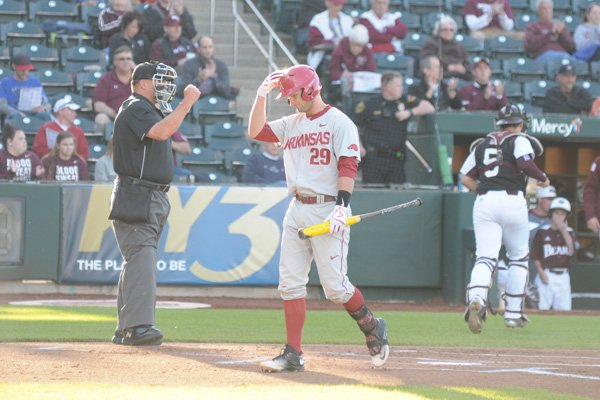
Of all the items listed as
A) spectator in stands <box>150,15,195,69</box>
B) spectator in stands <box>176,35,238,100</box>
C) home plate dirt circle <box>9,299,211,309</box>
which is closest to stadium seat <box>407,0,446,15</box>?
spectator in stands <box>176,35,238,100</box>

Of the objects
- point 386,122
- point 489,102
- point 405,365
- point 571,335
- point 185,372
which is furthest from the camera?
point 489,102

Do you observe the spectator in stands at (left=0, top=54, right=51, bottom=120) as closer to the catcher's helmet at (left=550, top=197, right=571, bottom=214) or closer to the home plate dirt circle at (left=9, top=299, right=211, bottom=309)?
the home plate dirt circle at (left=9, top=299, right=211, bottom=309)

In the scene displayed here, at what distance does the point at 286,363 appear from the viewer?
780 centimetres

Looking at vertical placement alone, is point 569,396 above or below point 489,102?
below

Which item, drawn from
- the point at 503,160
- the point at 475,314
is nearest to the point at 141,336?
the point at 475,314

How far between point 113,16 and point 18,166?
4.15 meters

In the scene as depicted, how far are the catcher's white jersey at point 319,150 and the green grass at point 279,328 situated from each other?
7.45 feet

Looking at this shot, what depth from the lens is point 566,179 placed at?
62.2 feet

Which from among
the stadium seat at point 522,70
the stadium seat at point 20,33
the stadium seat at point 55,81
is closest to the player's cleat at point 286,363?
the stadium seat at point 55,81

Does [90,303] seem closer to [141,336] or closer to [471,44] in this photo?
[141,336]

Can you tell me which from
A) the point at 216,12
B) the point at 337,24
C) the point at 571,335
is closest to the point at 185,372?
the point at 571,335

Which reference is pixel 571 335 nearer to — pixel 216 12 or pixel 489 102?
pixel 489 102

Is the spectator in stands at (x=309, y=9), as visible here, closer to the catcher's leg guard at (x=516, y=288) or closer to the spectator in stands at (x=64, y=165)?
the spectator in stands at (x=64, y=165)

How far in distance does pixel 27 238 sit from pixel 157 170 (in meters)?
5.99
